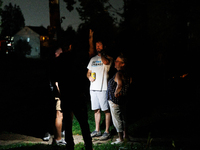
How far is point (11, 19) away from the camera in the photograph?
301 ft

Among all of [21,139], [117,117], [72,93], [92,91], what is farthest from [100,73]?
[21,139]

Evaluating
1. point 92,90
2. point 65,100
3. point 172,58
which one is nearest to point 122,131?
point 92,90

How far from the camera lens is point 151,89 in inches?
488

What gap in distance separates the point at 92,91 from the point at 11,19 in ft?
319

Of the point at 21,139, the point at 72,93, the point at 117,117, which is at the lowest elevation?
the point at 21,139

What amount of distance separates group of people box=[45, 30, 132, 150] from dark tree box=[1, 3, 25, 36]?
309ft

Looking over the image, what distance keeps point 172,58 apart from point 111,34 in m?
6.91

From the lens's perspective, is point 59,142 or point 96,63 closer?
point 59,142

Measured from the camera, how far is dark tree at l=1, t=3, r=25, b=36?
298ft

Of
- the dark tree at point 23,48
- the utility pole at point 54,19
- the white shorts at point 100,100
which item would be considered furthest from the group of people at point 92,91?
the dark tree at point 23,48

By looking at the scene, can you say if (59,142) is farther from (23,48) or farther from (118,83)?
(23,48)

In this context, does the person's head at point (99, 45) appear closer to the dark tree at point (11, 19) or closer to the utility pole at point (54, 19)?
the utility pole at point (54, 19)

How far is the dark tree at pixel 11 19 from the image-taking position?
90831 mm

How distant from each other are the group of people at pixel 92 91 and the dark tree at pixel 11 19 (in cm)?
9421
